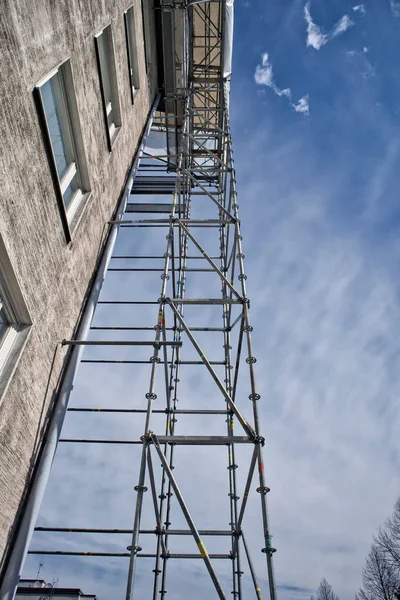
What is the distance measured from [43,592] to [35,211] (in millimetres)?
22389

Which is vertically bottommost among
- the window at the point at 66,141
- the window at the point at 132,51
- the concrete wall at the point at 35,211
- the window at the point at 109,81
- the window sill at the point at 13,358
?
the window sill at the point at 13,358

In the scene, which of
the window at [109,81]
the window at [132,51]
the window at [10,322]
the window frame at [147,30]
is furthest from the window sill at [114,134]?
the window at [10,322]

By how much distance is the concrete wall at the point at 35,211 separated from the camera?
380 centimetres

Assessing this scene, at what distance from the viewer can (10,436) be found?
13.1 feet

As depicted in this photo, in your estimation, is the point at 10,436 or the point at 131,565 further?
the point at 10,436

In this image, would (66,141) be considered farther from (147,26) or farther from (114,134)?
(147,26)

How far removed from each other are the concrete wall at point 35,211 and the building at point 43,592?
1962 cm

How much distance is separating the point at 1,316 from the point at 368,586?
30614 mm

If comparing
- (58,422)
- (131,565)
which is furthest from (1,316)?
(131,565)

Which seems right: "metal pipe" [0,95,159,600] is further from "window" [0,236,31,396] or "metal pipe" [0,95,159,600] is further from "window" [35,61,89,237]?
"window" [35,61,89,237]

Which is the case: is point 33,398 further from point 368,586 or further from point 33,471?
point 368,586

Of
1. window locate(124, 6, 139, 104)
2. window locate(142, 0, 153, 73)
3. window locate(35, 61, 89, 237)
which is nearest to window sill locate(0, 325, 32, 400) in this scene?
window locate(35, 61, 89, 237)

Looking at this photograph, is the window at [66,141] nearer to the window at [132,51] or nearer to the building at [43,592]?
the window at [132,51]

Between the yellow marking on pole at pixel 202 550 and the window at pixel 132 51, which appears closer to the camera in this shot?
the yellow marking on pole at pixel 202 550
